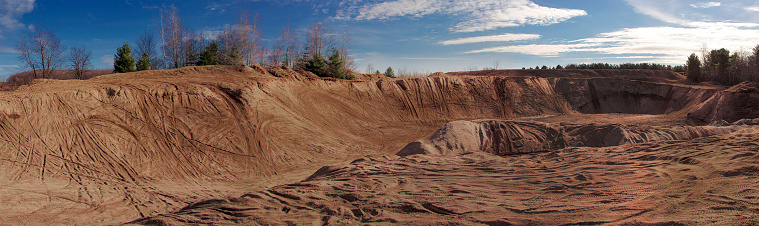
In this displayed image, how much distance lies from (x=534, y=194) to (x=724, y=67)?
47.3 m

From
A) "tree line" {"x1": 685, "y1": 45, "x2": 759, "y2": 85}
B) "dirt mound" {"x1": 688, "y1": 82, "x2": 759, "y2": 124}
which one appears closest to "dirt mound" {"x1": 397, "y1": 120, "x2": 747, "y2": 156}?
"dirt mound" {"x1": 688, "y1": 82, "x2": 759, "y2": 124}

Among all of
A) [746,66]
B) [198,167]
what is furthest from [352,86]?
[746,66]

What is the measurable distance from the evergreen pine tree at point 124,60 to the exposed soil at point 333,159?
35.7 ft

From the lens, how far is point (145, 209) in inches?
348

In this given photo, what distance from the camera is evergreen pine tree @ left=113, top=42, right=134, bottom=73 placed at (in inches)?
1046

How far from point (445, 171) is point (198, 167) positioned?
9213 millimetres

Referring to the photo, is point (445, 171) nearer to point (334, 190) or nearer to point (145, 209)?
point (334, 190)

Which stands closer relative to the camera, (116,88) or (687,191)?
(687,191)

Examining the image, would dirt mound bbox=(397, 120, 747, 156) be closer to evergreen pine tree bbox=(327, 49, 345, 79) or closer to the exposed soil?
the exposed soil

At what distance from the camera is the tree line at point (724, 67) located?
103ft

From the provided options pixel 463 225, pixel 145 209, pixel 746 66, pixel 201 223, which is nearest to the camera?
pixel 463 225

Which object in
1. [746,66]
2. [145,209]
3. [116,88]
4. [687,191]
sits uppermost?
[746,66]

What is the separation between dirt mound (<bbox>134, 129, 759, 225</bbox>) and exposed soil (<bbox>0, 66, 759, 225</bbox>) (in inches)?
1.5

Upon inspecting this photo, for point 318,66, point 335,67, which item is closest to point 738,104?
point 335,67
